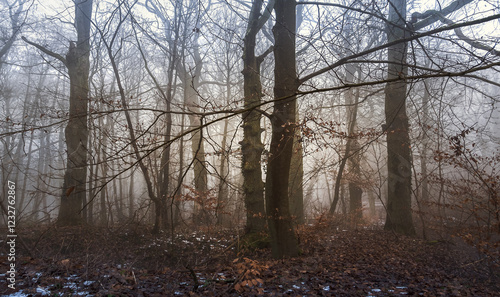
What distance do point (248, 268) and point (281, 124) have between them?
2594 mm

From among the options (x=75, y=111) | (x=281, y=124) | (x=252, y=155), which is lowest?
(x=252, y=155)

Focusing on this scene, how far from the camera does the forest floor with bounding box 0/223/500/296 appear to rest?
164 inches

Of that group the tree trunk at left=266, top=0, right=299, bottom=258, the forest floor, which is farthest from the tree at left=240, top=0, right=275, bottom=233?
the tree trunk at left=266, top=0, right=299, bottom=258

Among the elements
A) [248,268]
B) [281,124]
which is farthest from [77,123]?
[248,268]

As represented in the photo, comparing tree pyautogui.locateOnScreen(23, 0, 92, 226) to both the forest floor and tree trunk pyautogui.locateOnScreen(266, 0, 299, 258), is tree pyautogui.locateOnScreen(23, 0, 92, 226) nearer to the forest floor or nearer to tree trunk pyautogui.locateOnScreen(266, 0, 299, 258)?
the forest floor

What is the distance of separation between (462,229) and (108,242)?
26.6 ft

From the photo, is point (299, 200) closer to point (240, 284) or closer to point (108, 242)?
point (108, 242)

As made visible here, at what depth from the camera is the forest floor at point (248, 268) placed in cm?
416

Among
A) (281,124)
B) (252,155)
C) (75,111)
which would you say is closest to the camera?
Result: (281,124)

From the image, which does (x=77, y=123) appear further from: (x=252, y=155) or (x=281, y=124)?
(x=281, y=124)

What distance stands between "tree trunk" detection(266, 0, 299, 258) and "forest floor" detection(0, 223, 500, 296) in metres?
0.98

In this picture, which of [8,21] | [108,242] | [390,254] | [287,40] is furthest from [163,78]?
[390,254]

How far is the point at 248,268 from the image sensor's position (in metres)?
4.96

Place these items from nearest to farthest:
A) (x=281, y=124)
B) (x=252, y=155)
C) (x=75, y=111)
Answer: (x=281, y=124), (x=252, y=155), (x=75, y=111)
